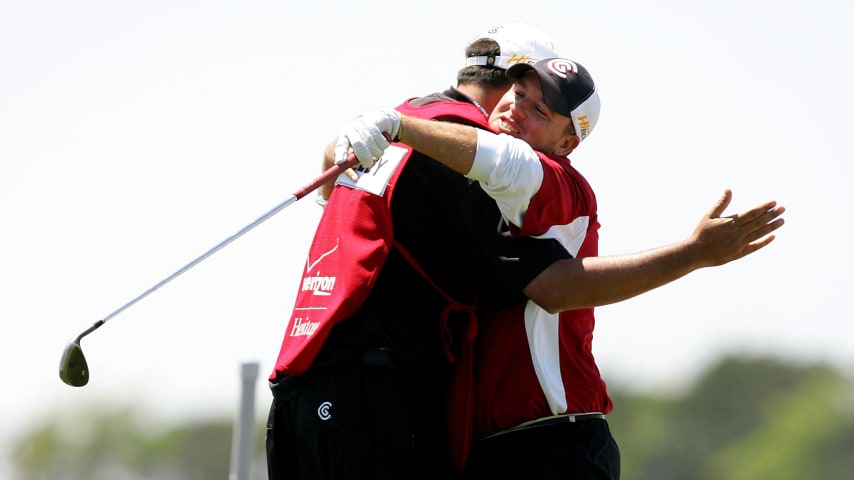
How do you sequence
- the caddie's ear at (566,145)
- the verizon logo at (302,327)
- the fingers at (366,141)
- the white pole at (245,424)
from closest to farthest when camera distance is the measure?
the fingers at (366,141) < the verizon logo at (302,327) < the caddie's ear at (566,145) < the white pole at (245,424)

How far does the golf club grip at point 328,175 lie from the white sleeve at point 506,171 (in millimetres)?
416

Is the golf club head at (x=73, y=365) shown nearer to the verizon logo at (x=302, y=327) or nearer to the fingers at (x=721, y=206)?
the verizon logo at (x=302, y=327)

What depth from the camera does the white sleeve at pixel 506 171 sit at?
18.8 ft

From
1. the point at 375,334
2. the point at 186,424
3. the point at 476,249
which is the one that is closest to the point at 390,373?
the point at 375,334

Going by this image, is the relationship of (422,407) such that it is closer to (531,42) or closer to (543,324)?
(543,324)

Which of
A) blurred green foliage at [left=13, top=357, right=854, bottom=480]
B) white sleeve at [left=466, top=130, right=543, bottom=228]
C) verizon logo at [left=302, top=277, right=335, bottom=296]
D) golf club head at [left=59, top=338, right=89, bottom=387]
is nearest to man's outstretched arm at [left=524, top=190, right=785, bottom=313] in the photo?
white sleeve at [left=466, top=130, right=543, bottom=228]

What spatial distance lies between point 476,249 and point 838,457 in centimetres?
4550

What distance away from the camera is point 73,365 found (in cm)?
606

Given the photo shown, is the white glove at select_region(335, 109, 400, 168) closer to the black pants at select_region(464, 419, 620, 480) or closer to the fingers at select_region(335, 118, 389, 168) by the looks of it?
the fingers at select_region(335, 118, 389, 168)

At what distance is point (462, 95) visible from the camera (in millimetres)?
6320

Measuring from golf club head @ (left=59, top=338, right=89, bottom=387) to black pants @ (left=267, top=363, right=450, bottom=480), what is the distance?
0.78 meters

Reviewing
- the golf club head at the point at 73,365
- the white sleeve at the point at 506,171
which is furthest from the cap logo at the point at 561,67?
the golf club head at the point at 73,365

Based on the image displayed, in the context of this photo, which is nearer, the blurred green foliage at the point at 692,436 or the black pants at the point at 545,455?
the black pants at the point at 545,455

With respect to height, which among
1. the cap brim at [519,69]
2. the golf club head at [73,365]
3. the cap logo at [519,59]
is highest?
the cap logo at [519,59]
